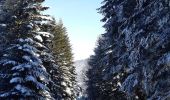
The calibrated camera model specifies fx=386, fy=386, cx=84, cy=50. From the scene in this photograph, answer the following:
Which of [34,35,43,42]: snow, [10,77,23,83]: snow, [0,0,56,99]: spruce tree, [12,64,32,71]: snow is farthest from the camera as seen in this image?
[34,35,43,42]: snow

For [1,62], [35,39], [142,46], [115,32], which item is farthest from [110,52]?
[142,46]

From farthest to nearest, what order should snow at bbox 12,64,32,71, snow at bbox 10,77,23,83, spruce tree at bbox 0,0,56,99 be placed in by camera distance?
spruce tree at bbox 0,0,56,99
snow at bbox 12,64,32,71
snow at bbox 10,77,23,83

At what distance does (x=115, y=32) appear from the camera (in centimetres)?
2827

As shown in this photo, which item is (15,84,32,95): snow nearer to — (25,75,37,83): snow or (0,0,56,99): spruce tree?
(0,0,56,99): spruce tree

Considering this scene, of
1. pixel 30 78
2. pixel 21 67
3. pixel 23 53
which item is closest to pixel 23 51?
pixel 23 53

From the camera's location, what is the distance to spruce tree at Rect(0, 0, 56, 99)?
22516 mm

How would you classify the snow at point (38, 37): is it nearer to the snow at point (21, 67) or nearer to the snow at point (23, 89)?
the snow at point (21, 67)

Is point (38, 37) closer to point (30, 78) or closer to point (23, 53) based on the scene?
point (23, 53)

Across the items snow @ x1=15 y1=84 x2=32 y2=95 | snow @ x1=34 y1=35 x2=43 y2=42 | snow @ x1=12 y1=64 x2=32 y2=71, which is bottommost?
snow @ x1=15 y1=84 x2=32 y2=95

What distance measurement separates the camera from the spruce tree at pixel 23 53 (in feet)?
73.9

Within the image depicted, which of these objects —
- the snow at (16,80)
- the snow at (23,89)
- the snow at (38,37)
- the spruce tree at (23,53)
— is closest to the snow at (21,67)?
the spruce tree at (23,53)

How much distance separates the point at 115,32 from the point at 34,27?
6292 millimetres

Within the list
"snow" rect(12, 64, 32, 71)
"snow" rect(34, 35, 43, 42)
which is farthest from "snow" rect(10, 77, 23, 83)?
"snow" rect(34, 35, 43, 42)

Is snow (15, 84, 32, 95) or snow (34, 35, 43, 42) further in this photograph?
snow (34, 35, 43, 42)
